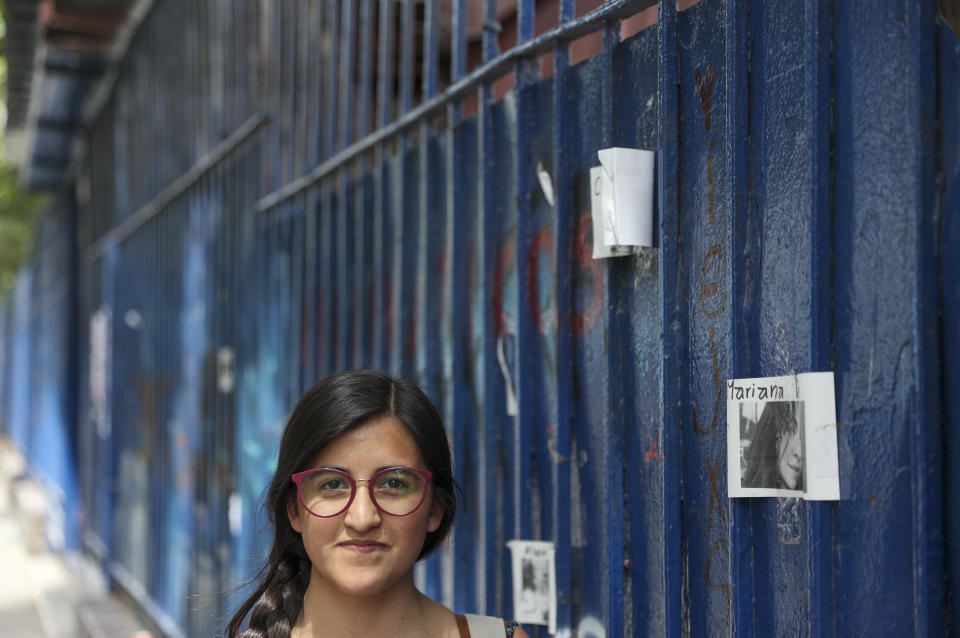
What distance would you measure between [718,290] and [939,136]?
547 millimetres

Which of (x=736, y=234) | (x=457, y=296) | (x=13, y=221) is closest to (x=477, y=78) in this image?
(x=457, y=296)

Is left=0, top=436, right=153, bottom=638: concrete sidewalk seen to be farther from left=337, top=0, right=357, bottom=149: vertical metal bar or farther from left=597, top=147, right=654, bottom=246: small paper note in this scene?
left=597, top=147, right=654, bottom=246: small paper note

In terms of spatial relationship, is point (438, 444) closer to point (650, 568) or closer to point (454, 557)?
point (650, 568)

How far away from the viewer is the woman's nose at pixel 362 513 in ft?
6.54

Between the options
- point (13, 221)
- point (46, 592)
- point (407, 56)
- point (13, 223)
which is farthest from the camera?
point (13, 223)

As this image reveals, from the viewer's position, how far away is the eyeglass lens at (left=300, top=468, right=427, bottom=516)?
2029mm

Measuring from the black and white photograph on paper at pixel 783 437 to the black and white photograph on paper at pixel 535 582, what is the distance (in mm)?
799

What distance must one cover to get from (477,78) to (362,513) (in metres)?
1.52

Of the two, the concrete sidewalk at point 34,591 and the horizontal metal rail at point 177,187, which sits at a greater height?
the horizontal metal rail at point 177,187

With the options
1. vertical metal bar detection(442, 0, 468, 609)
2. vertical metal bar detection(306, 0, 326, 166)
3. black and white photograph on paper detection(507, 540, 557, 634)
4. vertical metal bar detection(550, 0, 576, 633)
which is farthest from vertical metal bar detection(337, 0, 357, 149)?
black and white photograph on paper detection(507, 540, 557, 634)

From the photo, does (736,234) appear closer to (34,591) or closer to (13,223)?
(34,591)

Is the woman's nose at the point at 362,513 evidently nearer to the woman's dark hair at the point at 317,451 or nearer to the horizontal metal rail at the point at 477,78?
the woman's dark hair at the point at 317,451

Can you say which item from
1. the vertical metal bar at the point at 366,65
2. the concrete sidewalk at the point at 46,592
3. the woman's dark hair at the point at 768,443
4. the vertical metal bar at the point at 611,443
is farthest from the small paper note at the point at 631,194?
the concrete sidewalk at the point at 46,592

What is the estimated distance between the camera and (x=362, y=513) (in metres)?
2.00
